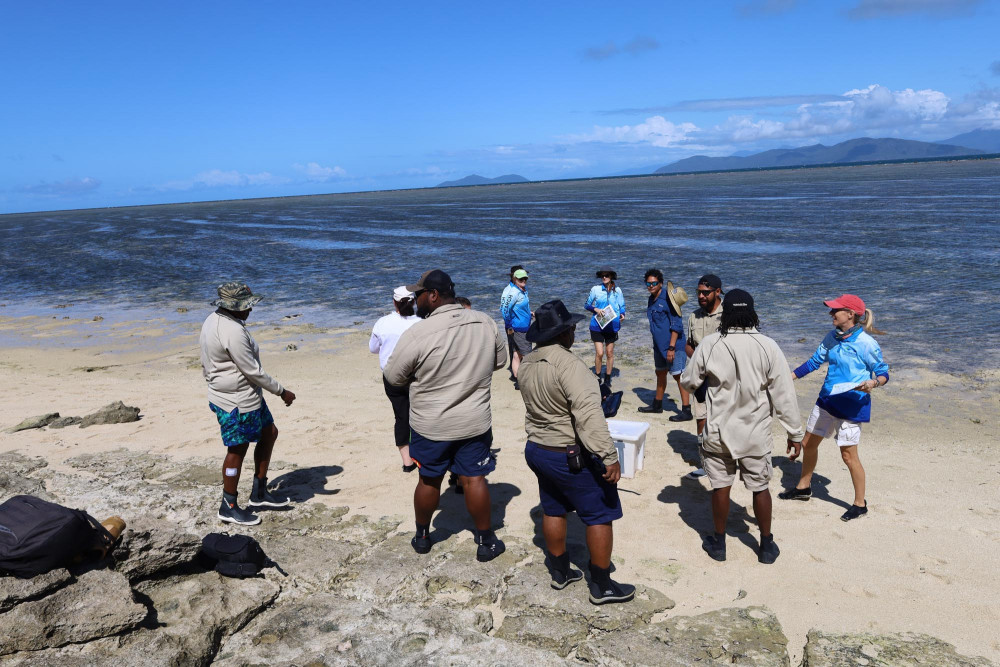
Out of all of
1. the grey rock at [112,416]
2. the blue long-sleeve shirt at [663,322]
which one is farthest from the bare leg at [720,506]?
the grey rock at [112,416]

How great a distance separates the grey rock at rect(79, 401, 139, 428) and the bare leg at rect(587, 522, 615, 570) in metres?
6.56

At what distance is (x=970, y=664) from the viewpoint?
345cm

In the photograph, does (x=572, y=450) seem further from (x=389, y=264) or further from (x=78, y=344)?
(x=389, y=264)

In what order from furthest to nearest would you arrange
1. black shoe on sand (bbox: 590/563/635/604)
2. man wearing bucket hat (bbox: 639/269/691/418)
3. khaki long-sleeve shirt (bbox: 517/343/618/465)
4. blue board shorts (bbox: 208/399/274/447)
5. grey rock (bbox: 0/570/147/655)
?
man wearing bucket hat (bbox: 639/269/691/418)
blue board shorts (bbox: 208/399/274/447)
black shoe on sand (bbox: 590/563/635/604)
khaki long-sleeve shirt (bbox: 517/343/618/465)
grey rock (bbox: 0/570/147/655)

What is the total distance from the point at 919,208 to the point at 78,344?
41.8 metres

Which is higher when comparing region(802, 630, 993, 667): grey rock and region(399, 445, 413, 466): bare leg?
region(399, 445, 413, 466): bare leg

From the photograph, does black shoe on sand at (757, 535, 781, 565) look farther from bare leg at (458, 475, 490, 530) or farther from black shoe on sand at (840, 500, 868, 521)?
bare leg at (458, 475, 490, 530)

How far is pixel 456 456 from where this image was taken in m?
4.51

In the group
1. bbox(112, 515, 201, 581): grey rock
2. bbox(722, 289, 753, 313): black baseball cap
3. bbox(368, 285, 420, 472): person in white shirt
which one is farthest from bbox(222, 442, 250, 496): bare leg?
bbox(722, 289, 753, 313): black baseball cap

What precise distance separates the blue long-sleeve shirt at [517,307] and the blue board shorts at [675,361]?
5.77 feet

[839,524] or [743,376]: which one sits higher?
[743,376]

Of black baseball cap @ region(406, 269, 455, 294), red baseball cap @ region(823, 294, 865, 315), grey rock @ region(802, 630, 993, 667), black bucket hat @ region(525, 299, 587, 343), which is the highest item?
black baseball cap @ region(406, 269, 455, 294)

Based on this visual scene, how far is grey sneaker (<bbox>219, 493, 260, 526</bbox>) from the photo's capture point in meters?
5.15

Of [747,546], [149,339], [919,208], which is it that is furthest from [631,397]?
[919,208]
